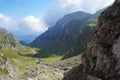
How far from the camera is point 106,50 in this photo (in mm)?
68625

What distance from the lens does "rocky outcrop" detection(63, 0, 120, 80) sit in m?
62.7

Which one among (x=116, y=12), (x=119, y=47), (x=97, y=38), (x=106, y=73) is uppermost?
(x=116, y=12)

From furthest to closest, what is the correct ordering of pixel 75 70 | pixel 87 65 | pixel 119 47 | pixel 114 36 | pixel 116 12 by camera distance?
pixel 75 70 → pixel 87 65 → pixel 116 12 → pixel 114 36 → pixel 119 47

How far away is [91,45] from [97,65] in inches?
482

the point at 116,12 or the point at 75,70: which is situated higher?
the point at 116,12

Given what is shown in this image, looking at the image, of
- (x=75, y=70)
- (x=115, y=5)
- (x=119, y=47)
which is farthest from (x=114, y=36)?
(x=75, y=70)

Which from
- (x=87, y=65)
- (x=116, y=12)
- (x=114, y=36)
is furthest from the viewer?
(x=87, y=65)

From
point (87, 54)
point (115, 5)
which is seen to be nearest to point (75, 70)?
point (87, 54)

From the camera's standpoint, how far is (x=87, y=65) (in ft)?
265

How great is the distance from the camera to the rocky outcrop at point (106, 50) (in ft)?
206

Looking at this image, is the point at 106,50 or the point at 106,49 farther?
the point at 106,49

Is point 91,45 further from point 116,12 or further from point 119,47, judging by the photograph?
point 119,47

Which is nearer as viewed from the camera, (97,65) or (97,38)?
(97,65)

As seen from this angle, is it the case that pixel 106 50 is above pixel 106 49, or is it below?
below
